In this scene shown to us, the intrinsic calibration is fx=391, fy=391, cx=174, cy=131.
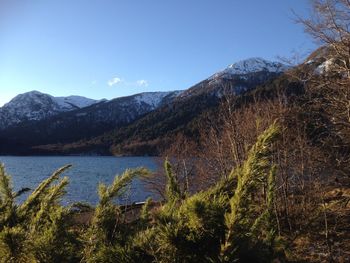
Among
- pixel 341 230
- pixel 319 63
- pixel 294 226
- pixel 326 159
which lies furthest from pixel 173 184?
pixel 341 230

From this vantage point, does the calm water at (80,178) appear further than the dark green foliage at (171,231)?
Yes

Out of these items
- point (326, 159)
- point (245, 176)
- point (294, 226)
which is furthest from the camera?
point (294, 226)

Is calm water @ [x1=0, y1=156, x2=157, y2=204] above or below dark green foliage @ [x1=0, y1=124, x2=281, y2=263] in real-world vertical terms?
below

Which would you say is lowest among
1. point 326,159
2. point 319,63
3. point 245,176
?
point 326,159

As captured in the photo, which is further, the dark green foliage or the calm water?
the calm water

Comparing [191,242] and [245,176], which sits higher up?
[245,176]

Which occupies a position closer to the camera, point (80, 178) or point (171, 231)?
point (171, 231)

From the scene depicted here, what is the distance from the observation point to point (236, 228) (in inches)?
75.4

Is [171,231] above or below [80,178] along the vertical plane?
above

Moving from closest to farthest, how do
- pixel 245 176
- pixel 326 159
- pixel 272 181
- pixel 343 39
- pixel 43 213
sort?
pixel 245 176 → pixel 43 213 → pixel 272 181 → pixel 343 39 → pixel 326 159

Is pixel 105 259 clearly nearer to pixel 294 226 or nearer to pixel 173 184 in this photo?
pixel 173 184

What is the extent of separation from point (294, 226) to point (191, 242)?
14.4 metres

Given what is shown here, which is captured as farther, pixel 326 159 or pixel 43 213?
pixel 326 159

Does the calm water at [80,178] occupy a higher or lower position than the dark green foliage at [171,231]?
lower
